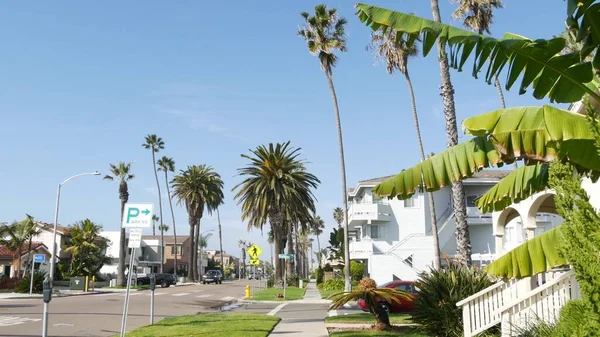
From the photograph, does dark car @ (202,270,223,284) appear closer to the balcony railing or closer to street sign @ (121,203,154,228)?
the balcony railing

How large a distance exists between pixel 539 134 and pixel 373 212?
1626 inches

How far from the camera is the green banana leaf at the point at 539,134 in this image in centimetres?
732

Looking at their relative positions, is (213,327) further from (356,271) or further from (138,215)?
(356,271)

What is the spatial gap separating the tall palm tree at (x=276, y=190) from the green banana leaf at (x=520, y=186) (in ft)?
122

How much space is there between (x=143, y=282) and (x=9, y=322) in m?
42.2

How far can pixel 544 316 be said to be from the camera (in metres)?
11.3

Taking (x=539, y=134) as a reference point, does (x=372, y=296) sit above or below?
below

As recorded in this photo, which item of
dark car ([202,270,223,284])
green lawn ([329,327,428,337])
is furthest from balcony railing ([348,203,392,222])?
green lawn ([329,327,428,337])

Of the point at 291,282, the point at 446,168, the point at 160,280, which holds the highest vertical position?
the point at 446,168

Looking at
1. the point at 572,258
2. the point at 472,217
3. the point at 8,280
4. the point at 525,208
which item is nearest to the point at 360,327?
the point at 525,208

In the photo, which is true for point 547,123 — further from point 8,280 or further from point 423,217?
point 8,280

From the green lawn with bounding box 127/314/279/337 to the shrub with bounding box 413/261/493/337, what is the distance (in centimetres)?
415

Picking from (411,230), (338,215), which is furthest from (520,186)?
(338,215)

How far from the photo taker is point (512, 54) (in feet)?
24.2
